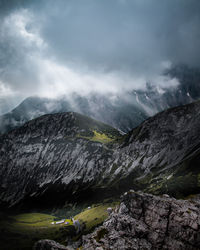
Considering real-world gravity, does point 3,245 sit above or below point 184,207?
below

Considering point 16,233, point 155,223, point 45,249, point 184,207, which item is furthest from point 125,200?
point 16,233

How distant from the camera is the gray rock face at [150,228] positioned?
1615 inches

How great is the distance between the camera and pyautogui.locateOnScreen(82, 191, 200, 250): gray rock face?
41.0m

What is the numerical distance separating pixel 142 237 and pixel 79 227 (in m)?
127

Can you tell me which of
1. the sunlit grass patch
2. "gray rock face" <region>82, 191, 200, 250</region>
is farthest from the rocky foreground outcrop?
the sunlit grass patch

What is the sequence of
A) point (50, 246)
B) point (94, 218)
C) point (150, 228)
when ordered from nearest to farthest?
1. point (150, 228)
2. point (50, 246)
3. point (94, 218)

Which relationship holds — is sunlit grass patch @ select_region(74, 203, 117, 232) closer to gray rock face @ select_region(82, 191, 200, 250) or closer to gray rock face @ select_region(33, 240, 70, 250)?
gray rock face @ select_region(33, 240, 70, 250)

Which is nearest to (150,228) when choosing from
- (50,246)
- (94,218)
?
(50,246)

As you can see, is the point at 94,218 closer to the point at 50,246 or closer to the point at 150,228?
the point at 50,246

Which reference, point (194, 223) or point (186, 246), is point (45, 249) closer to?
point (186, 246)

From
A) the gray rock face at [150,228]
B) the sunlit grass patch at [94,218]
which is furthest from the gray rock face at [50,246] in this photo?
the sunlit grass patch at [94,218]

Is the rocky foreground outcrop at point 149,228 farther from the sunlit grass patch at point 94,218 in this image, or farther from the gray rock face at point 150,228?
the sunlit grass patch at point 94,218

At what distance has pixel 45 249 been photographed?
51.0 m

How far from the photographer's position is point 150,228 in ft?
148
